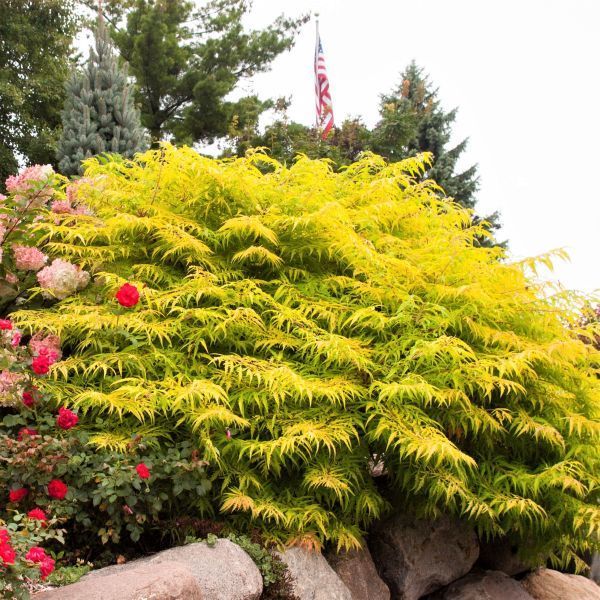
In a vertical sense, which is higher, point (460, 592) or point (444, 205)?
point (444, 205)

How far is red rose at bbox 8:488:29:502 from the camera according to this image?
3.24m

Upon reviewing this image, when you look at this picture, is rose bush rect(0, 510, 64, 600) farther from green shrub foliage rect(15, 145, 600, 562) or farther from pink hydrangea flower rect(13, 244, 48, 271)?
pink hydrangea flower rect(13, 244, 48, 271)

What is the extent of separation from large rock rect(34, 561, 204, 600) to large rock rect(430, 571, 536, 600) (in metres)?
2.47

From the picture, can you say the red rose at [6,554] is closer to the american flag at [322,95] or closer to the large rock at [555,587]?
the large rock at [555,587]

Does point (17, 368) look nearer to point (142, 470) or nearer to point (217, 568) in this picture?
point (142, 470)

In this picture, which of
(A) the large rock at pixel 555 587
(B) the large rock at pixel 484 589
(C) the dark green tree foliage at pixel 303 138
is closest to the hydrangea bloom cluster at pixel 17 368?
(B) the large rock at pixel 484 589

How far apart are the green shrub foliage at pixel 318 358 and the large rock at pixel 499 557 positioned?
1.67ft

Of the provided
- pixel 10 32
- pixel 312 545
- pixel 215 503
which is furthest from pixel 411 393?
pixel 10 32

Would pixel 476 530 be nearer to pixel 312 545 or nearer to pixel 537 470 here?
pixel 537 470

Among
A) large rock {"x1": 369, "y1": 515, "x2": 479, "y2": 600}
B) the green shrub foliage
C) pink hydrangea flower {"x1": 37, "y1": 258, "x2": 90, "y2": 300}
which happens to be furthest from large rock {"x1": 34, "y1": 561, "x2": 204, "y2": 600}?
pink hydrangea flower {"x1": 37, "y1": 258, "x2": 90, "y2": 300}

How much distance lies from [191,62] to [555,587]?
17.6 meters

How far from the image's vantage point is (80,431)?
12.1 ft

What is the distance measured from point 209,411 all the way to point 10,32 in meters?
18.6

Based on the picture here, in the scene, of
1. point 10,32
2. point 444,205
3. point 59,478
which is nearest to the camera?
point 59,478
